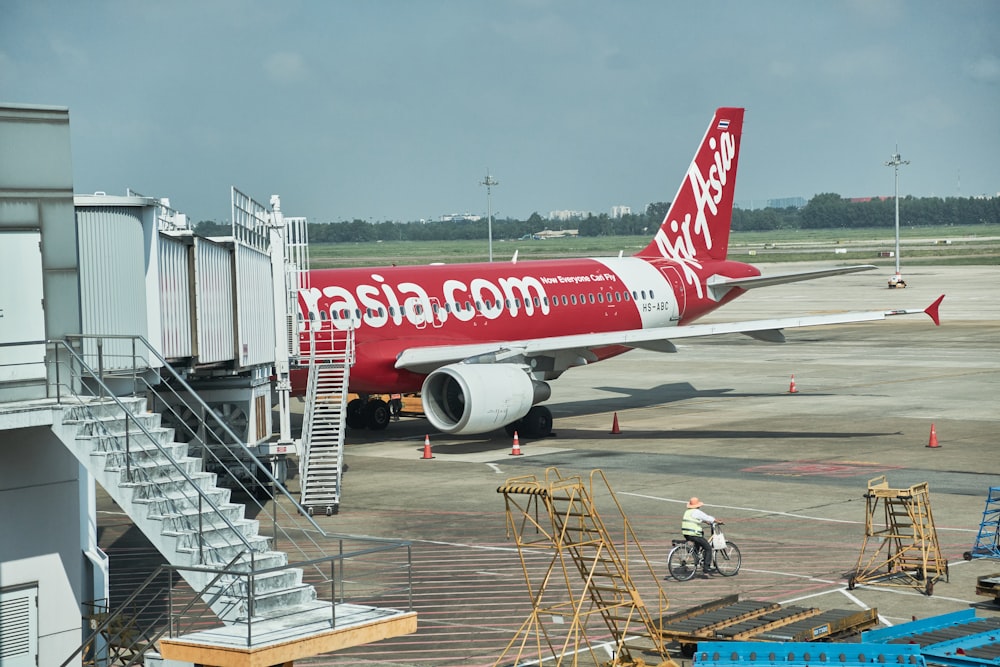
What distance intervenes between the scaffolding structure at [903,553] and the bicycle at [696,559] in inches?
87.0

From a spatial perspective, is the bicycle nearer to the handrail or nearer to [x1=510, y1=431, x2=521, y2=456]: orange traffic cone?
the handrail

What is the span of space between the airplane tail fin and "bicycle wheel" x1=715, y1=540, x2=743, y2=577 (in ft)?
95.3

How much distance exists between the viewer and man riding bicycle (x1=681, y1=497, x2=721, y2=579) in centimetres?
2439

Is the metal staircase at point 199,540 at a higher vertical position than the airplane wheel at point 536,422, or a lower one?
higher

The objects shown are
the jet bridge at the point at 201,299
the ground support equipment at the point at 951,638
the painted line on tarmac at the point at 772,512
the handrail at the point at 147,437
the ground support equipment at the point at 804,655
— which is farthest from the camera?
the painted line on tarmac at the point at 772,512

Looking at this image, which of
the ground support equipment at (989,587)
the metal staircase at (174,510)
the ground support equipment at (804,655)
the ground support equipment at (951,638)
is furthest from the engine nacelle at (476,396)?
the ground support equipment at (804,655)

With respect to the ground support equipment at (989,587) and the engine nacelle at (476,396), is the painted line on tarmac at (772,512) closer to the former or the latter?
the ground support equipment at (989,587)

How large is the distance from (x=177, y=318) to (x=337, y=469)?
10018mm

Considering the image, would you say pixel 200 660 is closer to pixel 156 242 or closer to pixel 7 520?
pixel 7 520

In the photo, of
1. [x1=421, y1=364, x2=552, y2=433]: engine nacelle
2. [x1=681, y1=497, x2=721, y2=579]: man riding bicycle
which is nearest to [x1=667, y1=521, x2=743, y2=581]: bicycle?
[x1=681, y1=497, x2=721, y2=579]: man riding bicycle

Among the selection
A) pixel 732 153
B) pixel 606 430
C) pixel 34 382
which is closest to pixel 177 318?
pixel 34 382

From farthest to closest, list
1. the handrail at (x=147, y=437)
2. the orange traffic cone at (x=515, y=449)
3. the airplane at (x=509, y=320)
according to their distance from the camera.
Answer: the airplane at (x=509, y=320) → the orange traffic cone at (x=515, y=449) → the handrail at (x=147, y=437)

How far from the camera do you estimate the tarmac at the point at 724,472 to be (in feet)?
75.2

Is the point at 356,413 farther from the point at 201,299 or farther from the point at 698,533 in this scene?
the point at 698,533
